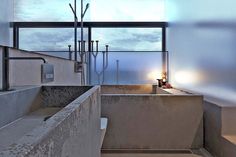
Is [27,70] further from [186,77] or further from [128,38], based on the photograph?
[128,38]

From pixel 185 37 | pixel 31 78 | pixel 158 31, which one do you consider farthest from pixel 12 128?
pixel 158 31

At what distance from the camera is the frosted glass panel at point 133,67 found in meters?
6.50

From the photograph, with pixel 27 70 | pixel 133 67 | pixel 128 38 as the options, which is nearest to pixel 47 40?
pixel 27 70

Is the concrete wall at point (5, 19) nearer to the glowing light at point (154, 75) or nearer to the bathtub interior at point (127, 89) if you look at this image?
the bathtub interior at point (127, 89)

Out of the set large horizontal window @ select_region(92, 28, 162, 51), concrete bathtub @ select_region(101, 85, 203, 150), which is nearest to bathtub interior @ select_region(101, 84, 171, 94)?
large horizontal window @ select_region(92, 28, 162, 51)

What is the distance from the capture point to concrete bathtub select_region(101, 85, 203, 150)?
12.0ft

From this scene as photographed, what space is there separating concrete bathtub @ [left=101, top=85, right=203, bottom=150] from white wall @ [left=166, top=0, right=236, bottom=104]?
41cm

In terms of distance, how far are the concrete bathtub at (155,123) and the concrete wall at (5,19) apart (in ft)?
6.75

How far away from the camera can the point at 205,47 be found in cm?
408

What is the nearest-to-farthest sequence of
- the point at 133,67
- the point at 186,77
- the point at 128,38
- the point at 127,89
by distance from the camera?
the point at 186,77, the point at 127,89, the point at 133,67, the point at 128,38

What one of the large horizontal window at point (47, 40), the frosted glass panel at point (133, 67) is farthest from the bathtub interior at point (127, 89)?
the large horizontal window at point (47, 40)

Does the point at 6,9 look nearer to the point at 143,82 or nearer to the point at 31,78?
the point at 31,78

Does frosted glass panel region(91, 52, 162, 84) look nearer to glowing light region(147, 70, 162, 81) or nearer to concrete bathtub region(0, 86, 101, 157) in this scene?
glowing light region(147, 70, 162, 81)

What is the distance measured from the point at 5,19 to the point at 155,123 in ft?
7.97
